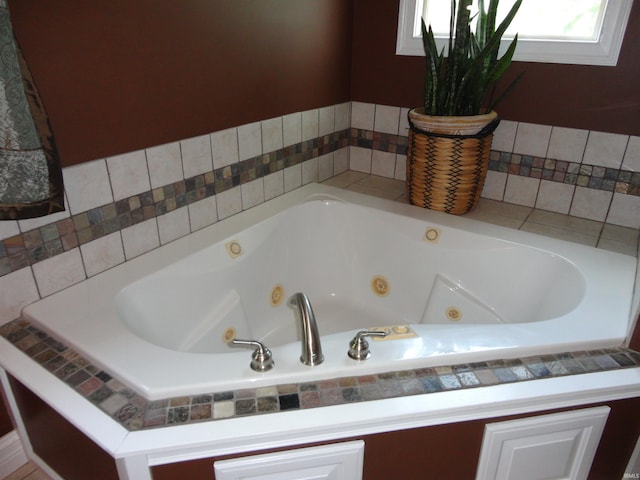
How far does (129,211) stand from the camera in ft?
4.61

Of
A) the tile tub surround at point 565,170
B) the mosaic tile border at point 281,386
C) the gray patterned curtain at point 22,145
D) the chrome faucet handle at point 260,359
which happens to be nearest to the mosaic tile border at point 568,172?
the tile tub surround at point 565,170

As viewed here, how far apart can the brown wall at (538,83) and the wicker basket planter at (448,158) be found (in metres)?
0.23

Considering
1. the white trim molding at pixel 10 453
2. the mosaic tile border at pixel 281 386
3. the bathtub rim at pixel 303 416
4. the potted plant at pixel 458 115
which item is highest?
the potted plant at pixel 458 115

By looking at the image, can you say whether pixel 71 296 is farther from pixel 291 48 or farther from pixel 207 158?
pixel 291 48

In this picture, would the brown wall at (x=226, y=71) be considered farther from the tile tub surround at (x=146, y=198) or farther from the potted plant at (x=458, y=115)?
the potted plant at (x=458, y=115)

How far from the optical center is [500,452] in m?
1.08

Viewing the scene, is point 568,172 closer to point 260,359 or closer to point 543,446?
point 543,446

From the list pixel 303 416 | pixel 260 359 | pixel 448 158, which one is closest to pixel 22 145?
pixel 260 359

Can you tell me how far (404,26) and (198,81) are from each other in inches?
38.7

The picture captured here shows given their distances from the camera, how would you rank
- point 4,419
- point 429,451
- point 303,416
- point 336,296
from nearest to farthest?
point 303,416, point 429,451, point 4,419, point 336,296

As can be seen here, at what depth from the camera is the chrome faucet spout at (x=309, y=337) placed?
3.36ft

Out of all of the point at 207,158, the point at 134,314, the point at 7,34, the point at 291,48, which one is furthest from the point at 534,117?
the point at 7,34

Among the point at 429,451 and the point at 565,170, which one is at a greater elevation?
the point at 565,170

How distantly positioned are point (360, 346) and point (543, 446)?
0.50 meters
